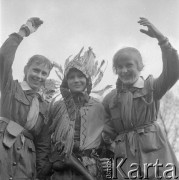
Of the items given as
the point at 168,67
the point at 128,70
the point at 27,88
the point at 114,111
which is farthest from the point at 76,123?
the point at 168,67

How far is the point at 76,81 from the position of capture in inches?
142

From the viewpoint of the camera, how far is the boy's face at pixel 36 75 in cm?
361

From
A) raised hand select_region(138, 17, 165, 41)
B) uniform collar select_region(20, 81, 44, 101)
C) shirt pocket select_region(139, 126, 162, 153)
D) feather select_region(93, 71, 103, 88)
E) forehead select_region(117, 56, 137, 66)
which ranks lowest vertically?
shirt pocket select_region(139, 126, 162, 153)

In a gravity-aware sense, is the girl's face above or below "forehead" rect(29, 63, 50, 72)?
below

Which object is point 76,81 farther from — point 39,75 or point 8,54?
point 8,54

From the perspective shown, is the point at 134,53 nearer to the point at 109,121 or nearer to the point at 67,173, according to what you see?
the point at 109,121

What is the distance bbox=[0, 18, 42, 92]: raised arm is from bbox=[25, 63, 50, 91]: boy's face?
0.94 feet

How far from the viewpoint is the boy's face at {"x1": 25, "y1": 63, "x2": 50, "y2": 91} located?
3609mm

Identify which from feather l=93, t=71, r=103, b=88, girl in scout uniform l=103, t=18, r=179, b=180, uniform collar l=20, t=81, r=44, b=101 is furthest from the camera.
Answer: feather l=93, t=71, r=103, b=88

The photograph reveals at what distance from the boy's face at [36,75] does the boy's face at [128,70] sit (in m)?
0.86

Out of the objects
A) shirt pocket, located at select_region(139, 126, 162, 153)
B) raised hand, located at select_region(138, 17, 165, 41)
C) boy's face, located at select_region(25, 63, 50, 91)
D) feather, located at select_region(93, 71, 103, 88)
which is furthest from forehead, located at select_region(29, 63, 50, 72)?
shirt pocket, located at select_region(139, 126, 162, 153)

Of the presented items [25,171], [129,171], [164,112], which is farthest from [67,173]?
[164,112]

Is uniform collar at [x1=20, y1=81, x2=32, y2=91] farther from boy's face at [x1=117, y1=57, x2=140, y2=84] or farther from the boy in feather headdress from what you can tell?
boy's face at [x1=117, y1=57, x2=140, y2=84]

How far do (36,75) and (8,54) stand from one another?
1.44 ft
